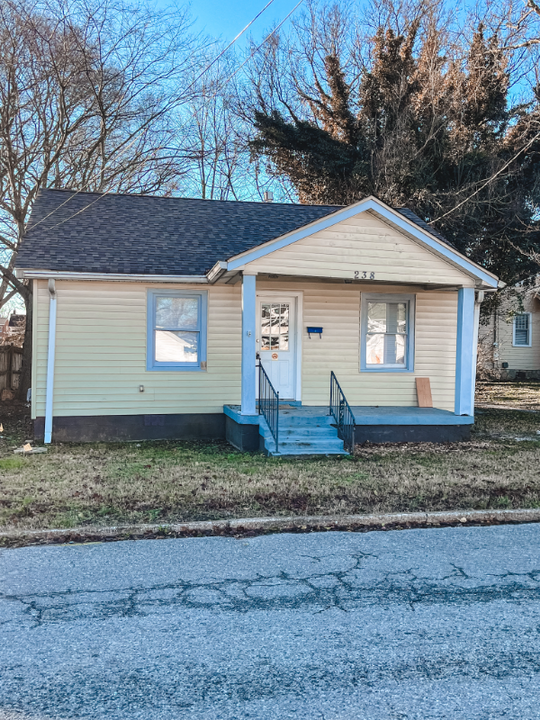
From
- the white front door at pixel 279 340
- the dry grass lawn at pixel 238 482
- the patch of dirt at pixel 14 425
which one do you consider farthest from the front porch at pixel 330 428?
the patch of dirt at pixel 14 425

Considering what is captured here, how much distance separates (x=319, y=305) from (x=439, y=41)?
15925 millimetres

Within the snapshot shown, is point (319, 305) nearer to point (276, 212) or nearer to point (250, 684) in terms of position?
point (276, 212)

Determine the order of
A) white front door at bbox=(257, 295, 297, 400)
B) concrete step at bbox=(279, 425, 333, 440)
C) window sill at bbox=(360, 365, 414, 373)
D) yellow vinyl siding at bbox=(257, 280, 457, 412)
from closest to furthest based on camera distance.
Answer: concrete step at bbox=(279, 425, 333, 440) → white front door at bbox=(257, 295, 297, 400) → yellow vinyl siding at bbox=(257, 280, 457, 412) → window sill at bbox=(360, 365, 414, 373)

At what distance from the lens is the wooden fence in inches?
631

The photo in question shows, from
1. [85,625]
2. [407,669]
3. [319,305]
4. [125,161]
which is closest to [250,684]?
[407,669]

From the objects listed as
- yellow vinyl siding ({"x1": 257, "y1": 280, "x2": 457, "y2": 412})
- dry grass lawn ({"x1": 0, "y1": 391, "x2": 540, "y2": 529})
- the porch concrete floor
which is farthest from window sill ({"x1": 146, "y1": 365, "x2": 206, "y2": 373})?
yellow vinyl siding ({"x1": 257, "y1": 280, "x2": 457, "y2": 412})

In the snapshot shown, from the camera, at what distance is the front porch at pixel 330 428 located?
952cm

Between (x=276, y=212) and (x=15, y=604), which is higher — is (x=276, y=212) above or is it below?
above

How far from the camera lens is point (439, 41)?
2212cm

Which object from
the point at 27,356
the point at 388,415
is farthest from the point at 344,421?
the point at 27,356

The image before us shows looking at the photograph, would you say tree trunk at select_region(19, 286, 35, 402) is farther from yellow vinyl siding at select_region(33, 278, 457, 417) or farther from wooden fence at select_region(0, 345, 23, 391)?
yellow vinyl siding at select_region(33, 278, 457, 417)

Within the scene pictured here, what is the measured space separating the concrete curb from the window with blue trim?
586 cm

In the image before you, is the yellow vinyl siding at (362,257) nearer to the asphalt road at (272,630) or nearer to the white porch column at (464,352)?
the white porch column at (464,352)

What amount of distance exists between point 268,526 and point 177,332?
20.4 ft
